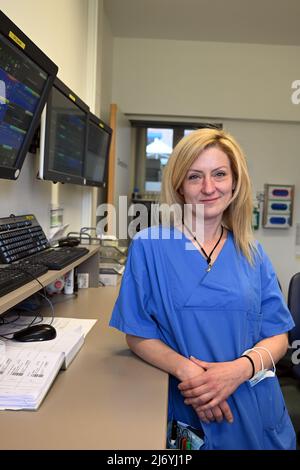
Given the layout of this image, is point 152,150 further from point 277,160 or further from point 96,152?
point 96,152

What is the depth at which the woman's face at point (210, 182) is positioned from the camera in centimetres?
110

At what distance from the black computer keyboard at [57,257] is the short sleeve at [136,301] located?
14.0 inches

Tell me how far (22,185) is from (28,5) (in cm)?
72

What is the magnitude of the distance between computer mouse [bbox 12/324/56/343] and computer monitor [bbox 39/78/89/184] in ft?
2.03

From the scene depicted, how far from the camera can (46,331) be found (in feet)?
3.83

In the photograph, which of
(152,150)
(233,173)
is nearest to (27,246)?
(233,173)

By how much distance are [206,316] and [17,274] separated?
550 mm

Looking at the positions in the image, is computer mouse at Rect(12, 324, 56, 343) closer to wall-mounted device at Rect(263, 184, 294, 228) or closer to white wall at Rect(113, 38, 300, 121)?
white wall at Rect(113, 38, 300, 121)

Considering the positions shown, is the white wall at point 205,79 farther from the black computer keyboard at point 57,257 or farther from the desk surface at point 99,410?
the desk surface at point 99,410

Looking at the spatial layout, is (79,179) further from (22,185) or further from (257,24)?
(257,24)

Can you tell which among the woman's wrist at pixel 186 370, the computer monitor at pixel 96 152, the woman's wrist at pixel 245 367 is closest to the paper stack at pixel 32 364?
the woman's wrist at pixel 186 370

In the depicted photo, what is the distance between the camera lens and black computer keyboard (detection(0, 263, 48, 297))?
3.23 ft

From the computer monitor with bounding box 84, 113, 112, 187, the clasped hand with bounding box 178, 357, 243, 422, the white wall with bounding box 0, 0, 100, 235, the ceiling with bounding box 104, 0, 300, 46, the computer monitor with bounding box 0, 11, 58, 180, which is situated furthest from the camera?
the ceiling with bounding box 104, 0, 300, 46

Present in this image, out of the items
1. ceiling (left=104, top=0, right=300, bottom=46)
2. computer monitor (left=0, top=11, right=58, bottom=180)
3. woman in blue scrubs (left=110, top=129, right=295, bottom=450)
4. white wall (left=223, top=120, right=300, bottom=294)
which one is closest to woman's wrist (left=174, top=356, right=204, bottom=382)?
woman in blue scrubs (left=110, top=129, right=295, bottom=450)
